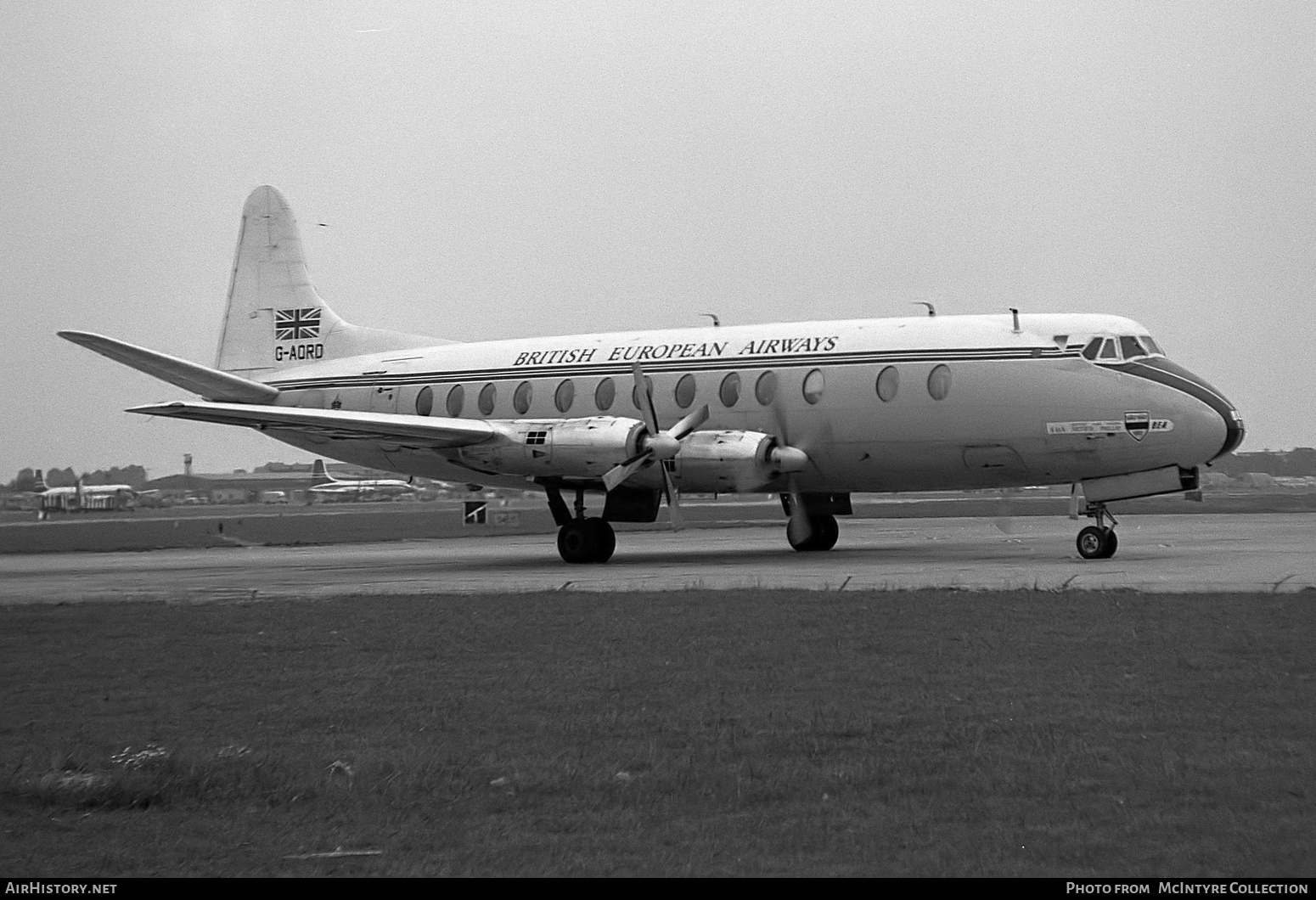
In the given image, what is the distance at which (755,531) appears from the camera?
40.8 meters

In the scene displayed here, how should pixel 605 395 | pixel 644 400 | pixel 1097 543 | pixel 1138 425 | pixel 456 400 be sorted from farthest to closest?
1. pixel 456 400
2. pixel 605 395
3. pixel 644 400
4. pixel 1138 425
5. pixel 1097 543

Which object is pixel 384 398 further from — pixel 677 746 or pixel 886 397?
pixel 677 746

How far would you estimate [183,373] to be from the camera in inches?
1241

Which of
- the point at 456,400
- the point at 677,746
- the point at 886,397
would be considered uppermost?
the point at 456,400

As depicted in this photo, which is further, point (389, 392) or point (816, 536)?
point (389, 392)

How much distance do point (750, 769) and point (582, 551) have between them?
63.6ft

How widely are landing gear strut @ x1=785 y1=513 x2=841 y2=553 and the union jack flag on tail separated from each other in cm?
1359

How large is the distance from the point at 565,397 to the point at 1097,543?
1166 cm

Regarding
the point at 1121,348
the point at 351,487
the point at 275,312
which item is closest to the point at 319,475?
the point at 351,487

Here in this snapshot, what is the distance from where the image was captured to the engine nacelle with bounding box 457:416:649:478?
86.1 feet

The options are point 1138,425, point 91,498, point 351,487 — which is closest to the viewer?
point 1138,425

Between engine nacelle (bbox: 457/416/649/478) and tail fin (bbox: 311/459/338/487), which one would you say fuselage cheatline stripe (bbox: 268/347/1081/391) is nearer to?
engine nacelle (bbox: 457/416/649/478)
